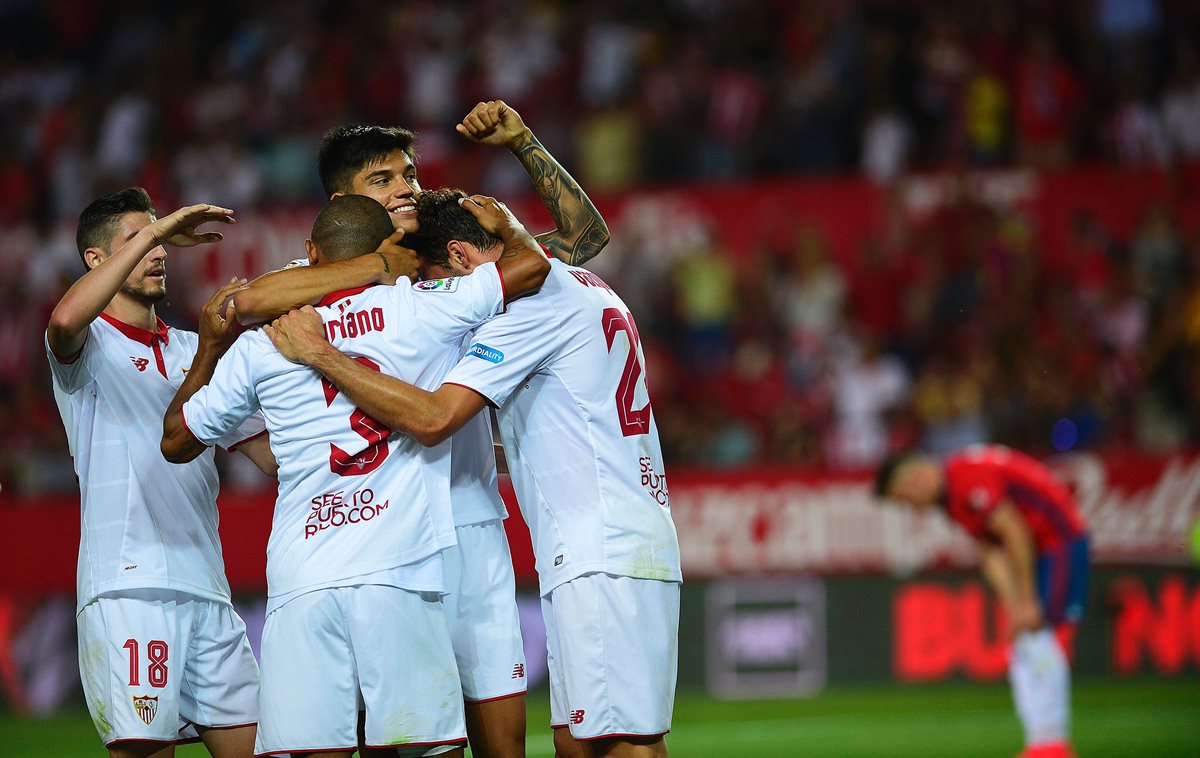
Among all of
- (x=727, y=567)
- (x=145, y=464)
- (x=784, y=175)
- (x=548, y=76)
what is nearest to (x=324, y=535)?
(x=145, y=464)

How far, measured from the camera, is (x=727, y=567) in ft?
45.8

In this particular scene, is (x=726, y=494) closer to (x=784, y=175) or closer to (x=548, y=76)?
(x=784, y=175)

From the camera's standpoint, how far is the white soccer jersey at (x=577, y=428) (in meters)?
5.55

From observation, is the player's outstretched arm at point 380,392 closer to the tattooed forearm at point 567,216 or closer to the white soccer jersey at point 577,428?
the white soccer jersey at point 577,428

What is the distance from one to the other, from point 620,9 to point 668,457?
5711 millimetres

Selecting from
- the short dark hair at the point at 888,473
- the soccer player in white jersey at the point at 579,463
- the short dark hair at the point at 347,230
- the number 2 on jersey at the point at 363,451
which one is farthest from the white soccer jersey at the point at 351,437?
the short dark hair at the point at 888,473

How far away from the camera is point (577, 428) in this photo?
5.68m

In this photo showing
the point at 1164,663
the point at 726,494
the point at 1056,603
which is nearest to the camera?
the point at 1056,603

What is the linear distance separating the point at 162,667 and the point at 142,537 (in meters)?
0.51

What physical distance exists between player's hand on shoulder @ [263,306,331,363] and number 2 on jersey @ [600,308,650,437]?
1027 mm

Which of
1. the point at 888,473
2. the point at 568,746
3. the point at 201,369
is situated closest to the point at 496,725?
the point at 568,746

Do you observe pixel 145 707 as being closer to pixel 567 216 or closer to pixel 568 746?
pixel 568 746

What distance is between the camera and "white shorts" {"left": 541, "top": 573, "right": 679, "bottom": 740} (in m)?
5.49

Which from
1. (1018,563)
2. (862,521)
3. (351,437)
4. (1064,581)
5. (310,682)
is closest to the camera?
(310,682)
